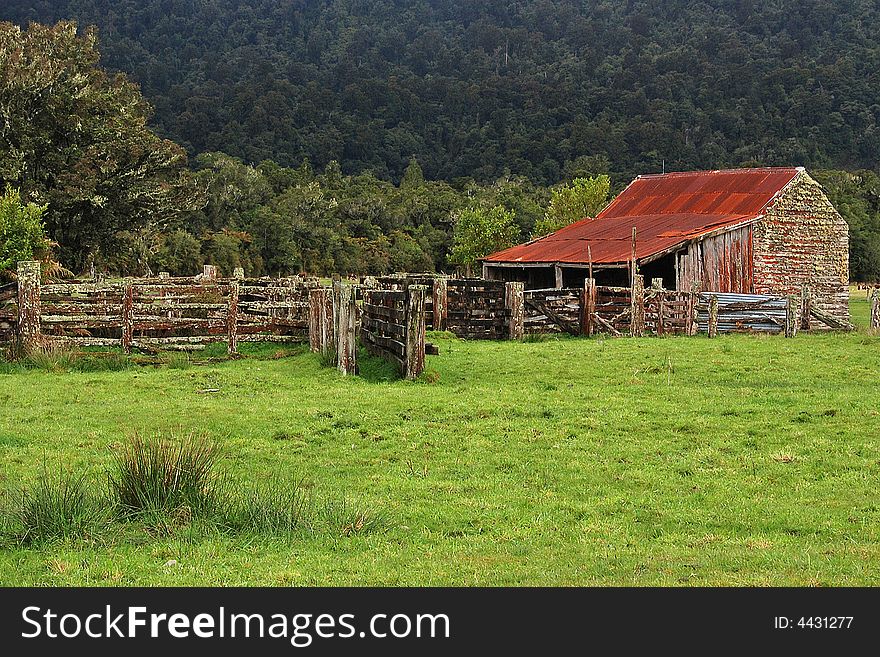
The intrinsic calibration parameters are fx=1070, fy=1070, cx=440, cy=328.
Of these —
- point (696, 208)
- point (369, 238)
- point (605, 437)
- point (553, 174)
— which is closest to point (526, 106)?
point (553, 174)

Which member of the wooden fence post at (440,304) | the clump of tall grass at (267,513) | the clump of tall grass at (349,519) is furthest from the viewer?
the wooden fence post at (440,304)

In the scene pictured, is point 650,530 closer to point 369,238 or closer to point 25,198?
point 25,198

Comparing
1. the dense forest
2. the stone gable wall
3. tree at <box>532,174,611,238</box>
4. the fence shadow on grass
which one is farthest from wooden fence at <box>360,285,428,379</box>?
the dense forest

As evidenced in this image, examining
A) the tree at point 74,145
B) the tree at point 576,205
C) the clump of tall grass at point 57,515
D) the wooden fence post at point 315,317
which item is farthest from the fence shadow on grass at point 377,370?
the tree at point 576,205

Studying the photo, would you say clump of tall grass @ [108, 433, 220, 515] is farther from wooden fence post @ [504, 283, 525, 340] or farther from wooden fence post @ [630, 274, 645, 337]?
wooden fence post @ [630, 274, 645, 337]

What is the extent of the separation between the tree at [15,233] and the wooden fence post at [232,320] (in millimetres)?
6336

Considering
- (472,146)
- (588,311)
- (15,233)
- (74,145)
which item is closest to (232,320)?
(15,233)

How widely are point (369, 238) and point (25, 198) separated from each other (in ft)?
162

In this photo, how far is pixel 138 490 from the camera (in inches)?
334

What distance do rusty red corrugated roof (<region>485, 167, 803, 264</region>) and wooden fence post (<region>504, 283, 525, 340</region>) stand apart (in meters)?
7.51

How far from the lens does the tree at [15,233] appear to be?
26578 millimetres

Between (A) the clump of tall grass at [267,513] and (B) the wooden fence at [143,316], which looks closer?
(A) the clump of tall grass at [267,513]

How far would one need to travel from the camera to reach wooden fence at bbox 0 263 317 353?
21406mm

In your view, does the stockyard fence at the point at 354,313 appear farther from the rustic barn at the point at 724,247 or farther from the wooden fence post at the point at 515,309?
the rustic barn at the point at 724,247
